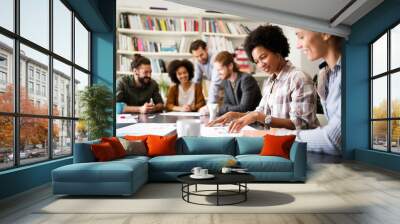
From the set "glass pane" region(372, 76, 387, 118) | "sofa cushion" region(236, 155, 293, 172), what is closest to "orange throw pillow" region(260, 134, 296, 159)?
"sofa cushion" region(236, 155, 293, 172)

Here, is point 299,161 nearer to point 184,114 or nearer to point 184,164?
point 184,164

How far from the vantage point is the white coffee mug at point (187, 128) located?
7852 mm

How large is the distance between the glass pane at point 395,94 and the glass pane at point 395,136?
0.55 ft

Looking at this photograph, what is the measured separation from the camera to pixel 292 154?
5.77 metres

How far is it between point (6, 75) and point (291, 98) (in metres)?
5.36

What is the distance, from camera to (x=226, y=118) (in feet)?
26.4

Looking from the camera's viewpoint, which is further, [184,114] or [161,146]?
[184,114]


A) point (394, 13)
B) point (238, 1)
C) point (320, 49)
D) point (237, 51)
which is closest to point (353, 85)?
point (320, 49)

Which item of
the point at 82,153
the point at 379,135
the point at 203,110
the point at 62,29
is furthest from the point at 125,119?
the point at 379,135

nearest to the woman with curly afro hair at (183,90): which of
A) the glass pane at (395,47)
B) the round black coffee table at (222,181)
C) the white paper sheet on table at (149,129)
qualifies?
the white paper sheet on table at (149,129)

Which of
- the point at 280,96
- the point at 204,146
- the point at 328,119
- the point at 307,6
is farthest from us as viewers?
the point at 328,119

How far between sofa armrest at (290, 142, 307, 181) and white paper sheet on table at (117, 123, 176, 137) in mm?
2957

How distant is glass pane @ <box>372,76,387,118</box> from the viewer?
25.3ft

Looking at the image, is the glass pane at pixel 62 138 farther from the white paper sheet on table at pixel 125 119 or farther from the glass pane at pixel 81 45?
the white paper sheet on table at pixel 125 119
